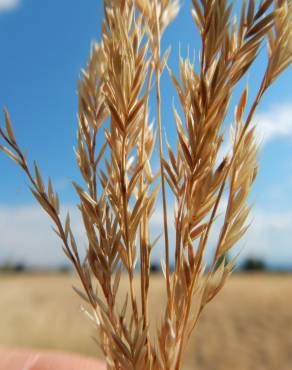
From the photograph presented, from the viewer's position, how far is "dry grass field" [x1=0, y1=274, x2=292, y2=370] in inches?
212

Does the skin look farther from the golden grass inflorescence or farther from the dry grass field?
the dry grass field

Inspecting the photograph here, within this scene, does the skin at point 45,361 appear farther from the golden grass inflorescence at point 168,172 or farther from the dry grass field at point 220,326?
the dry grass field at point 220,326

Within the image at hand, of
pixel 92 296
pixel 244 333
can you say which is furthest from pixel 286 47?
pixel 244 333

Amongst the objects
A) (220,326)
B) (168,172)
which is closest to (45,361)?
(168,172)

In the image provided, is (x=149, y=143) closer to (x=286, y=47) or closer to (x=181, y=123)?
(x=181, y=123)

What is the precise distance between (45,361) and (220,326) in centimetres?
523

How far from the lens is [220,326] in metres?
6.23

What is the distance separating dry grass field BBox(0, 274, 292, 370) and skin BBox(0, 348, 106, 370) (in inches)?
129

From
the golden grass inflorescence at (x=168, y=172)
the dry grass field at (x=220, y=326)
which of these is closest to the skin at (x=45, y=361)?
the golden grass inflorescence at (x=168, y=172)

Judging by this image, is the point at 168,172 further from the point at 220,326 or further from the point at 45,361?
the point at 220,326

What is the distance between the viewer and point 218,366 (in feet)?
17.4

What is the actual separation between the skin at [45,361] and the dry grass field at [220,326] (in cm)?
327

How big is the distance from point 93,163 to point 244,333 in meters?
5.79

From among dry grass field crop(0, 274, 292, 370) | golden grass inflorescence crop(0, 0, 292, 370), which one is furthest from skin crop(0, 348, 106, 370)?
dry grass field crop(0, 274, 292, 370)
